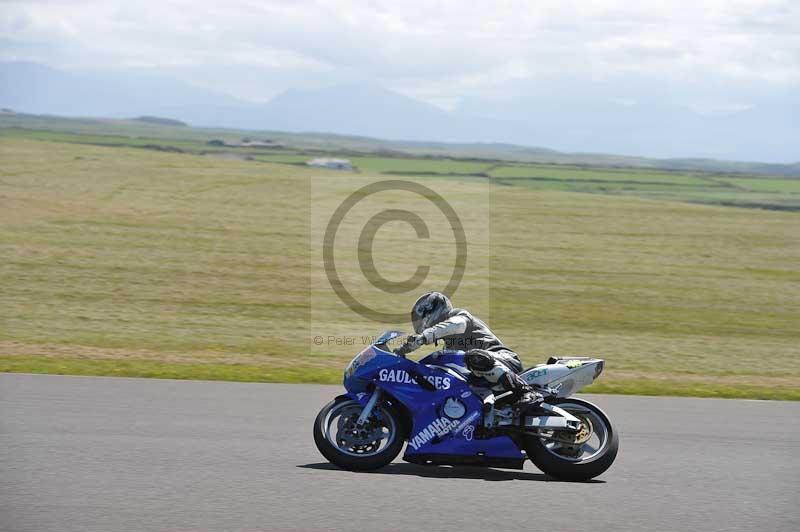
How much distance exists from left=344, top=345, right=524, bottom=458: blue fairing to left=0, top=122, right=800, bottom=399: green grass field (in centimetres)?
601

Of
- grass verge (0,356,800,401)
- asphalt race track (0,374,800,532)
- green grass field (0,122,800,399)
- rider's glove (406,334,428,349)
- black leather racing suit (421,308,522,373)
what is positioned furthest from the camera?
green grass field (0,122,800,399)

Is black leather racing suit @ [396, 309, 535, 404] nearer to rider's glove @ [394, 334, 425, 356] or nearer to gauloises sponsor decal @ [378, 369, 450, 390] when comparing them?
rider's glove @ [394, 334, 425, 356]

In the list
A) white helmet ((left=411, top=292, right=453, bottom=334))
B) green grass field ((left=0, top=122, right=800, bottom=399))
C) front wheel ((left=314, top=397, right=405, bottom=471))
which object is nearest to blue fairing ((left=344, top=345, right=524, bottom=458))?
front wheel ((left=314, top=397, right=405, bottom=471))

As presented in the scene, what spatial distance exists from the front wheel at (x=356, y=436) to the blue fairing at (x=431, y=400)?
115 millimetres

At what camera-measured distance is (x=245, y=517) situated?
6602mm

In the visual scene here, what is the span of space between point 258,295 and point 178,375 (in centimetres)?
896

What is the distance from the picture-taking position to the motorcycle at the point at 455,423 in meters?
8.28

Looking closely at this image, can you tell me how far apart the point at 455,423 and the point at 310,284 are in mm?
16511

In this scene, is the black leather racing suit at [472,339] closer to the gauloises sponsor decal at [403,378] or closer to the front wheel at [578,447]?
the gauloises sponsor decal at [403,378]

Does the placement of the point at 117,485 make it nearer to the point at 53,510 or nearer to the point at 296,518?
the point at 53,510

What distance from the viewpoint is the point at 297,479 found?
25.5ft

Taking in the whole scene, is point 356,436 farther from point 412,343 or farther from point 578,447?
point 578,447

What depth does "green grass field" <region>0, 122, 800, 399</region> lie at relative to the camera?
16609 millimetres

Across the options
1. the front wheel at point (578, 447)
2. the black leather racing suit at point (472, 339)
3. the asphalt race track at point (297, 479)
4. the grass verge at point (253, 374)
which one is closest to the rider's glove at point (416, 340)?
the black leather racing suit at point (472, 339)
